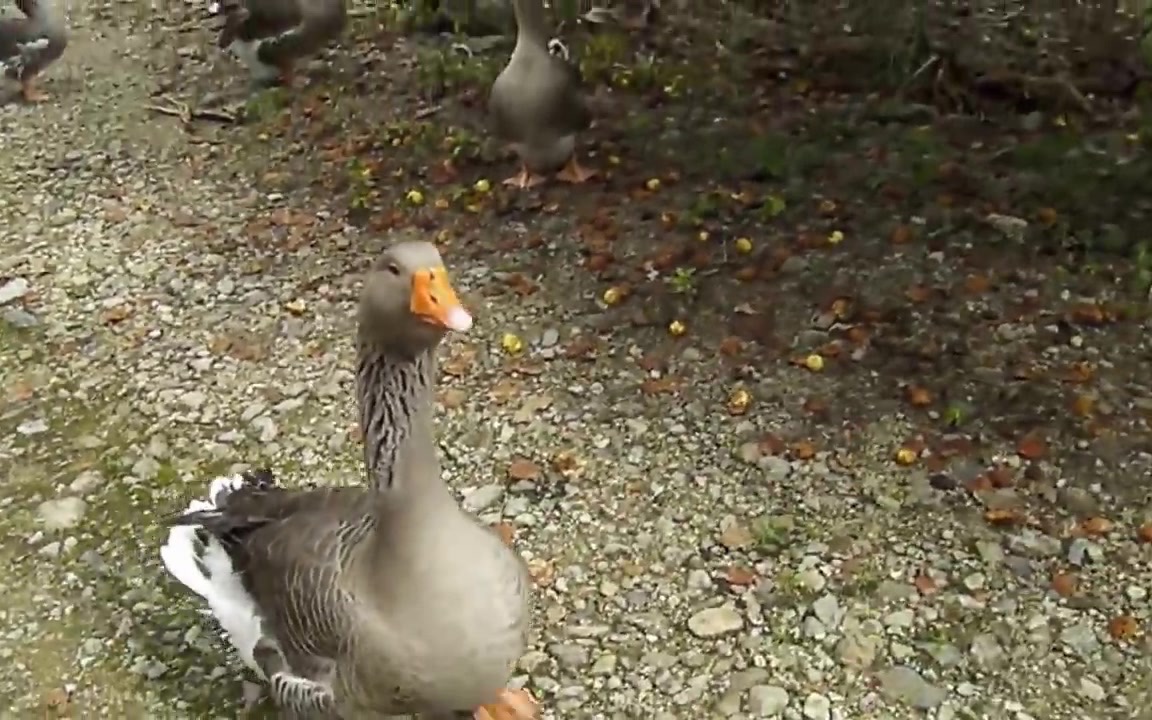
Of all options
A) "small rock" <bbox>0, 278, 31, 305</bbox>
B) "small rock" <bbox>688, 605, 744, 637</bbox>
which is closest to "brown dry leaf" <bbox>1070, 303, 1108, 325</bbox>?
"small rock" <bbox>688, 605, 744, 637</bbox>

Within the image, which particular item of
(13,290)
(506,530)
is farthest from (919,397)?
(13,290)

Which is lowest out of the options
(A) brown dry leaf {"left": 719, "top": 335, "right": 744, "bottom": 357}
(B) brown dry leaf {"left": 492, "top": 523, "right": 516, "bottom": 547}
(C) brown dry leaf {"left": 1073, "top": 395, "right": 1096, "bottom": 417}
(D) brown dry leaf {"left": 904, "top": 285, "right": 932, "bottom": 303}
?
(B) brown dry leaf {"left": 492, "top": 523, "right": 516, "bottom": 547}

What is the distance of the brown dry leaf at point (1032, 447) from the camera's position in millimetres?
3523

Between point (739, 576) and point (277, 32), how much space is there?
417cm

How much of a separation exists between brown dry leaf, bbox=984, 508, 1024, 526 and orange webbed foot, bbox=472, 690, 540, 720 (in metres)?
1.38

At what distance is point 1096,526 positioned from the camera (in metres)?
3.29

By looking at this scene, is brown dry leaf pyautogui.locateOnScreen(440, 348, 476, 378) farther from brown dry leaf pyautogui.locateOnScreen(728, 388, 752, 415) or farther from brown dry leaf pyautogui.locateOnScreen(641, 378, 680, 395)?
brown dry leaf pyautogui.locateOnScreen(728, 388, 752, 415)

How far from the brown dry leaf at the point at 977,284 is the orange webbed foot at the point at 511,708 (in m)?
2.20

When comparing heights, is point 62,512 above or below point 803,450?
below

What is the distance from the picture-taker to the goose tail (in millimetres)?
2805

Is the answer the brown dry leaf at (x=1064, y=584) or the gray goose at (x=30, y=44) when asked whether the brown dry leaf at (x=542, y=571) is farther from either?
the gray goose at (x=30, y=44)

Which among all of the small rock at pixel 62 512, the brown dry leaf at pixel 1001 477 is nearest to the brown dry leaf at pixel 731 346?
the brown dry leaf at pixel 1001 477

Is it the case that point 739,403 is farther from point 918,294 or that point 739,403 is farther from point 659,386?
point 918,294

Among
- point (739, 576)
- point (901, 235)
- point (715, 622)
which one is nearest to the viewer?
point (715, 622)
